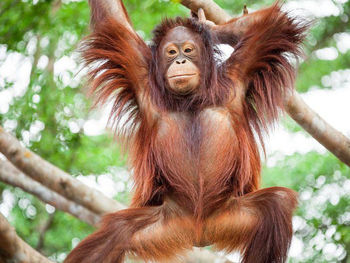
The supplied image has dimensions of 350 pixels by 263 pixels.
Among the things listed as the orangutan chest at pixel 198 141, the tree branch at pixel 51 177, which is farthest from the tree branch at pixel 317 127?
the tree branch at pixel 51 177

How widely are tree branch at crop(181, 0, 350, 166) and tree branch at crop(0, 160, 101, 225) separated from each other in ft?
9.38

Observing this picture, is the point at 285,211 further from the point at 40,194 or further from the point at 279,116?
the point at 40,194

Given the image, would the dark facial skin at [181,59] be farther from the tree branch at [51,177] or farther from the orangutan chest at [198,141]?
the tree branch at [51,177]

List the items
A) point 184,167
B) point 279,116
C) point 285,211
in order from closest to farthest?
1. point 285,211
2. point 184,167
3. point 279,116

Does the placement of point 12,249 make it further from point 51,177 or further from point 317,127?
point 317,127

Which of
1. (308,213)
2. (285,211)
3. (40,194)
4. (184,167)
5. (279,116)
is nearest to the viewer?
(285,211)

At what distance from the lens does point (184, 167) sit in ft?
16.1

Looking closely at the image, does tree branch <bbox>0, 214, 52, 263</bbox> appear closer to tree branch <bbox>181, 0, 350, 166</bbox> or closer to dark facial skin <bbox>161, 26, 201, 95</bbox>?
dark facial skin <bbox>161, 26, 201, 95</bbox>

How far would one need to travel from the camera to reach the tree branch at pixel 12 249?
4.86m

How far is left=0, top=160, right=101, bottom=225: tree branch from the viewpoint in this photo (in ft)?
23.3

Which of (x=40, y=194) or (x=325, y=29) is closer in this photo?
(x=40, y=194)

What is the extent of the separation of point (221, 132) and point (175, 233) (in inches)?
37.7

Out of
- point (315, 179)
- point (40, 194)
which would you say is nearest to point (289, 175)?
point (315, 179)

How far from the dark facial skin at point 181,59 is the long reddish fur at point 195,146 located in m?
0.12
